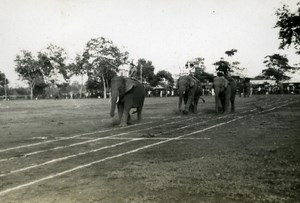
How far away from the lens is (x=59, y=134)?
14.7 meters

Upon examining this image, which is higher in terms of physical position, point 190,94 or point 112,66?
point 112,66

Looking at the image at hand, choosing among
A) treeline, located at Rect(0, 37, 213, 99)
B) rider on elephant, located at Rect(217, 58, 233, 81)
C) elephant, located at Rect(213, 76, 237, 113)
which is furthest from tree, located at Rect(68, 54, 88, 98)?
elephant, located at Rect(213, 76, 237, 113)

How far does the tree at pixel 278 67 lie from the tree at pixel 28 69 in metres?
49.1

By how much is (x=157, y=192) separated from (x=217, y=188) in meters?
0.92

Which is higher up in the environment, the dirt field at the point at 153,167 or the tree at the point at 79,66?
the tree at the point at 79,66

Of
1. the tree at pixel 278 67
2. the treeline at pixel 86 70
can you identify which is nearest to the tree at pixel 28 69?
the treeline at pixel 86 70

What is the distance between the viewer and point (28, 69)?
308ft

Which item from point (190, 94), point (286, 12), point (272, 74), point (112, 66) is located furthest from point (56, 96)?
point (190, 94)

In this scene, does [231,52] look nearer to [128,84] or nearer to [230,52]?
[230,52]

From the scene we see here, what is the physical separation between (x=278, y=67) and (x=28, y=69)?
53.1 meters

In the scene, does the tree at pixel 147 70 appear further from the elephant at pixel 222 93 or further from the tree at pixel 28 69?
the elephant at pixel 222 93

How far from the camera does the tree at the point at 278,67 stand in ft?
295

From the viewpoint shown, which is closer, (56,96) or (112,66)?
(112,66)

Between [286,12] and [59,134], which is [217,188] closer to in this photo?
[59,134]
